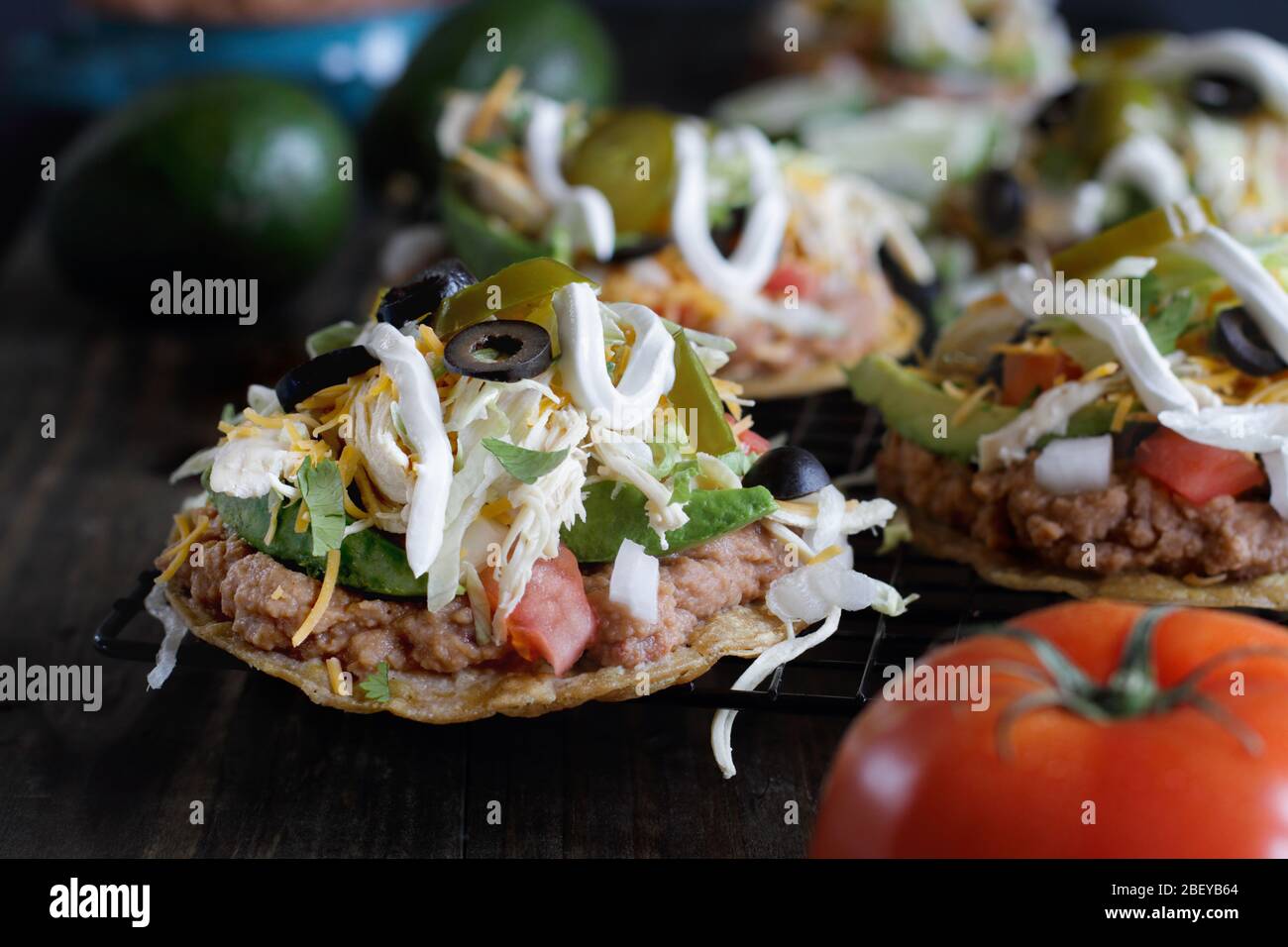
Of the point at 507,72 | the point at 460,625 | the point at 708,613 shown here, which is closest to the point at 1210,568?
the point at 708,613

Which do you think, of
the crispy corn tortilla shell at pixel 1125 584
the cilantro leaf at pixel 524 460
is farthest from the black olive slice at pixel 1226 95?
the cilantro leaf at pixel 524 460

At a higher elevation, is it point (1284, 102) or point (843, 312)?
point (1284, 102)

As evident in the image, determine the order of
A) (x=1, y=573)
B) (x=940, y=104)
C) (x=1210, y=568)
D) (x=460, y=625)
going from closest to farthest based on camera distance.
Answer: (x=460, y=625)
(x=1210, y=568)
(x=1, y=573)
(x=940, y=104)

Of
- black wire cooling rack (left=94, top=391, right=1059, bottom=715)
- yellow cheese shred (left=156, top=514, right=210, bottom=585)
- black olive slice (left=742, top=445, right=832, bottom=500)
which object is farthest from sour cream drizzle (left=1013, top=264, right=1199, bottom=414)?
yellow cheese shred (left=156, top=514, right=210, bottom=585)

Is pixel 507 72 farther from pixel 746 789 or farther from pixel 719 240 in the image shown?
pixel 746 789

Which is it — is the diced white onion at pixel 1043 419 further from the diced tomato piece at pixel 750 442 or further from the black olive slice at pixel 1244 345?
the diced tomato piece at pixel 750 442

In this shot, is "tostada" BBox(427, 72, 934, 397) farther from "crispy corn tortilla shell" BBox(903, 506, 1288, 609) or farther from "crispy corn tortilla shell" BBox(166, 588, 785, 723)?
"crispy corn tortilla shell" BBox(166, 588, 785, 723)
